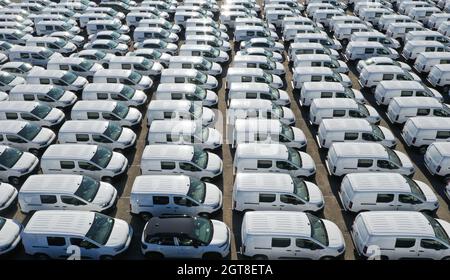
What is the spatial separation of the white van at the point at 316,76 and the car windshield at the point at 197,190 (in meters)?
14.7

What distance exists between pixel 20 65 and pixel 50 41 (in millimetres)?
5920

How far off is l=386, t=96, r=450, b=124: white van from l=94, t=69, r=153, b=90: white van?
17.7m

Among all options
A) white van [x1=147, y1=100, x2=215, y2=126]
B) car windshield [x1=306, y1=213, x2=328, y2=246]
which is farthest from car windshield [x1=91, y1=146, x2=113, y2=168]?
car windshield [x1=306, y1=213, x2=328, y2=246]

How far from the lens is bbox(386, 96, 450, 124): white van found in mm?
26734

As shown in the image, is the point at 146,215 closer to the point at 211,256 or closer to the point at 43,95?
the point at 211,256

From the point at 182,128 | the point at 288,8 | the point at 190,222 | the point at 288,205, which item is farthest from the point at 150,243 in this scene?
the point at 288,8

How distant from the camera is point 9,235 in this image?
58.1 ft

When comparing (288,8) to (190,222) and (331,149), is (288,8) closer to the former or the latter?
(331,149)

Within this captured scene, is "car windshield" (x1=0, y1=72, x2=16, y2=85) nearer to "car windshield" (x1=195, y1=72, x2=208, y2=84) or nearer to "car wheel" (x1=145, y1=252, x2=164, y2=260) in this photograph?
"car windshield" (x1=195, y1=72, x2=208, y2=84)

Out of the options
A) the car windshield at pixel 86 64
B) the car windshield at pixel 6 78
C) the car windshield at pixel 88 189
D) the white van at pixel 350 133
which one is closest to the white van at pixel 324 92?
the white van at pixel 350 133

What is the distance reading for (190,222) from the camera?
17641 millimetres

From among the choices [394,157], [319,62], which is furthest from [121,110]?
[394,157]

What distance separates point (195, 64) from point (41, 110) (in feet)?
39.6

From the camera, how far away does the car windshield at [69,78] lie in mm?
30453
